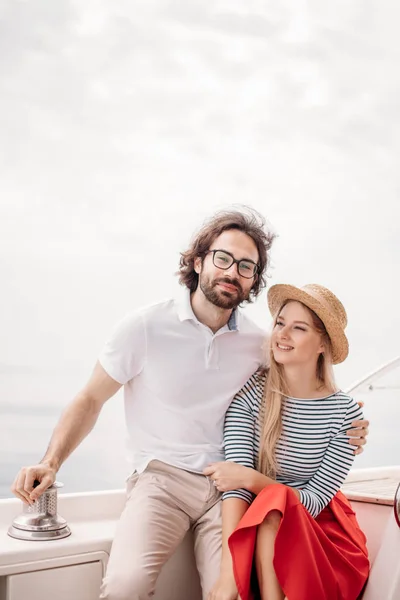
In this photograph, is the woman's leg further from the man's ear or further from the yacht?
the man's ear

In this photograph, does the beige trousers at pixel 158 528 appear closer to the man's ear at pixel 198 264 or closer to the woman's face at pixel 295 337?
the woman's face at pixel 295 337

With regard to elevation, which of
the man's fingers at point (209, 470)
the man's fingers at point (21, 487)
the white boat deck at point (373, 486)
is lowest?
the white boat deck at point (373, 486)

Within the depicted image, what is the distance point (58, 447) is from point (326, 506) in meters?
0.85

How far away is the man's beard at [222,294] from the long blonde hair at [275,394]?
0.50ft

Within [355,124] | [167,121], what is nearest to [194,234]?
[167,121]

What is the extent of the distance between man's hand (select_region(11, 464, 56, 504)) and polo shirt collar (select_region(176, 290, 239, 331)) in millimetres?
650

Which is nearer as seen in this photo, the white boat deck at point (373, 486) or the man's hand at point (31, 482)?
the man's hand at point (31, 482)

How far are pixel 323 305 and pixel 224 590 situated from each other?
0.91 metres

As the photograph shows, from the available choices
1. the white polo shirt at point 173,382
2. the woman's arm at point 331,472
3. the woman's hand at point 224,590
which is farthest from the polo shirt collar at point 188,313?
the woman's hand at point 224,590

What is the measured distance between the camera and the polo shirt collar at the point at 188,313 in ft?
7.88

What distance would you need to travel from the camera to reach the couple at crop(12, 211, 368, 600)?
2164 mm

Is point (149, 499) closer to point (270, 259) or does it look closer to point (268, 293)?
point (268, 293)

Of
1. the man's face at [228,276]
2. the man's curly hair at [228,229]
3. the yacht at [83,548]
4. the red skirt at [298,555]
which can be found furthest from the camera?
the man's curly hair at [228,229]

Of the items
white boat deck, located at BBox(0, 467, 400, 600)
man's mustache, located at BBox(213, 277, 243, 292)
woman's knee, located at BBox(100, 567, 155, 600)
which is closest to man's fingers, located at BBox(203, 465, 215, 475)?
white boat deck, located at BBox(0, 467, 400, 600)
